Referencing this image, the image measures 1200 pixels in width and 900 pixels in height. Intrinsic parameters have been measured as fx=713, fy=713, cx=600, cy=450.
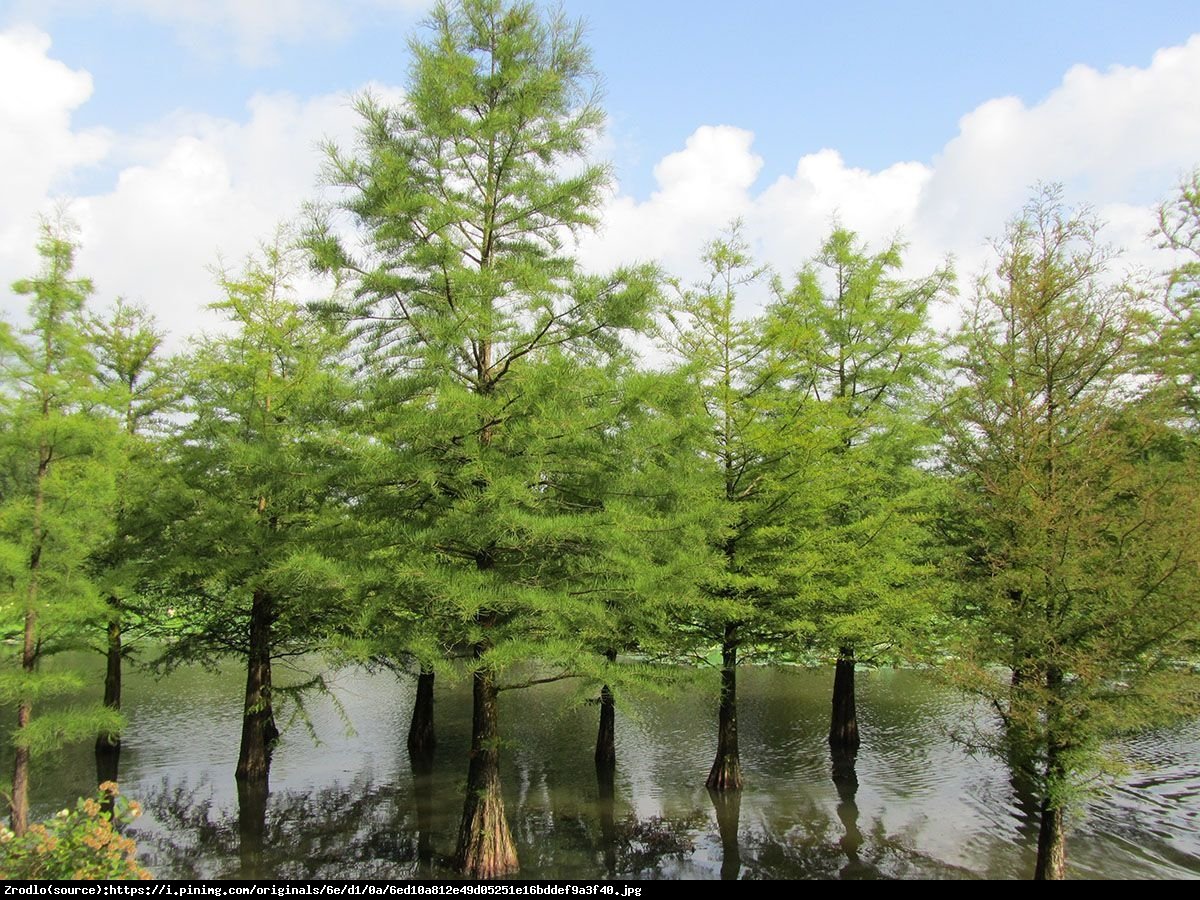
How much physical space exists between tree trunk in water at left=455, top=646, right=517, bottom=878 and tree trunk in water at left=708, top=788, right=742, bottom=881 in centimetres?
348

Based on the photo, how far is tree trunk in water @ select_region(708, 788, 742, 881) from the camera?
11523mm

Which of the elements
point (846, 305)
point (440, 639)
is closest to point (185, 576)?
point (440, 639)

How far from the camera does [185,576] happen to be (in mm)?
14922

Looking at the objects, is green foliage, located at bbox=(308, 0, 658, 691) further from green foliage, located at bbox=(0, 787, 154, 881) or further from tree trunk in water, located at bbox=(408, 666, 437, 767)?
tree trunk in water, located at bbox=(408, 666, 437, 767)

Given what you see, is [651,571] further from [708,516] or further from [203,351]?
[203,351]

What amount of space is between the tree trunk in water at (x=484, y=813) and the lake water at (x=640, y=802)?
523mm

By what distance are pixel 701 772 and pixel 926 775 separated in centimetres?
512

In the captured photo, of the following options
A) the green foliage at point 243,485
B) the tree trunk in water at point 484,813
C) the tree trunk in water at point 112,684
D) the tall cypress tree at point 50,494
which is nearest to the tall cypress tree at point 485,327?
the tree trunk in water at point 484,813

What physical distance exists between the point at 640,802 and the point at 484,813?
185 inches

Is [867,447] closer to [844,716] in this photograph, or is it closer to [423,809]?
[844,716]

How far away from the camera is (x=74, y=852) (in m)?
6.48

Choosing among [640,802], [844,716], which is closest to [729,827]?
[640,802]

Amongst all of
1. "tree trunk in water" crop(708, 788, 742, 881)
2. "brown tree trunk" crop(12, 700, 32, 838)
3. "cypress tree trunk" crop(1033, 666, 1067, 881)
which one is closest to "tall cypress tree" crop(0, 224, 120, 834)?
"brown tree trunk" crop(12, 700, 32, 838)
